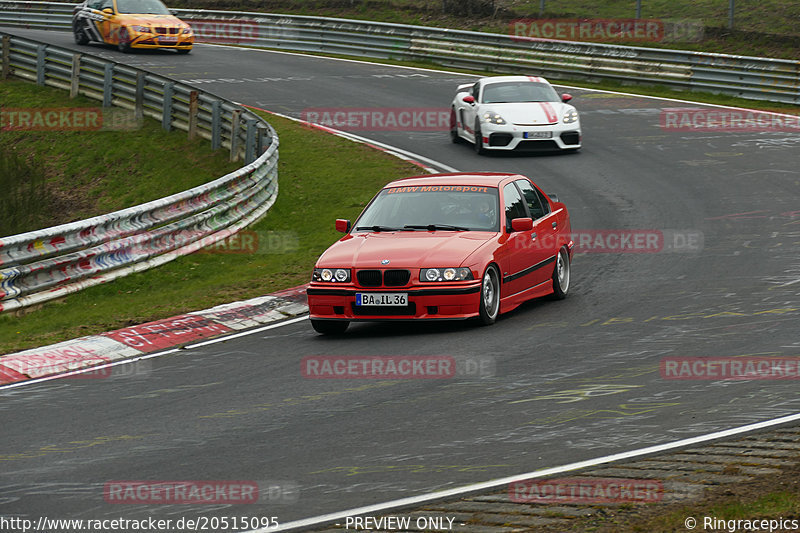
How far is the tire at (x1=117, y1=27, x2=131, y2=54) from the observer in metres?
36.4

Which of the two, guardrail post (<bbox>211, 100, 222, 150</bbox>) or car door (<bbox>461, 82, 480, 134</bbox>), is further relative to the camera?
car door (<bbox>461, 82, 480, 134</bbox>)

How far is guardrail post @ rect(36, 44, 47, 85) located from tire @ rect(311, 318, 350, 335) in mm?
21603

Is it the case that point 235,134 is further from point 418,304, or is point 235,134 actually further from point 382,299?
point 418,304

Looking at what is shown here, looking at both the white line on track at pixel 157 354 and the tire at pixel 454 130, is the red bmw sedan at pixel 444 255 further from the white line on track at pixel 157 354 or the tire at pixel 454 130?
the tire at pixel 454 130

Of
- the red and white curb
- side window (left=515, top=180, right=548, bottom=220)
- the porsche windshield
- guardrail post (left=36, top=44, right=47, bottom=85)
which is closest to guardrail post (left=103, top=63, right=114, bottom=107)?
guardrail post (left=36, top=44, right=47, bottom=85)

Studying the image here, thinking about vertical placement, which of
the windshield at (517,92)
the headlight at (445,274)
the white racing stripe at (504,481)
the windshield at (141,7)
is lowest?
the headlight at (445,274)

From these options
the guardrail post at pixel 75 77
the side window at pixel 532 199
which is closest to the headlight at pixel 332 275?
the side window at pixel 532 199

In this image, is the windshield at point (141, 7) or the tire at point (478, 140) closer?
the tire at point (478, 140)

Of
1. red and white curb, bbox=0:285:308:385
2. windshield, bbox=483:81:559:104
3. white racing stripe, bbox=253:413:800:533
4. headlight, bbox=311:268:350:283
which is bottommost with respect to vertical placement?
red and white curb, bbox=0:285:308:385

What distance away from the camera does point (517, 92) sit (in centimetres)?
2358

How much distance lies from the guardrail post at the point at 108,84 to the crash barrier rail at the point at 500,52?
11.6 m

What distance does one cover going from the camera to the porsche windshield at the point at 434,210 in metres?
11.8

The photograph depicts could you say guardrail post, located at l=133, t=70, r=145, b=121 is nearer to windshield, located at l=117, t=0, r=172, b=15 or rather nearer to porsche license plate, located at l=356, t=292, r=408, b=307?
windshield, located at l=117, t=0, r=172, b=15

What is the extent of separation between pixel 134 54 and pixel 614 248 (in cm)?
2575
